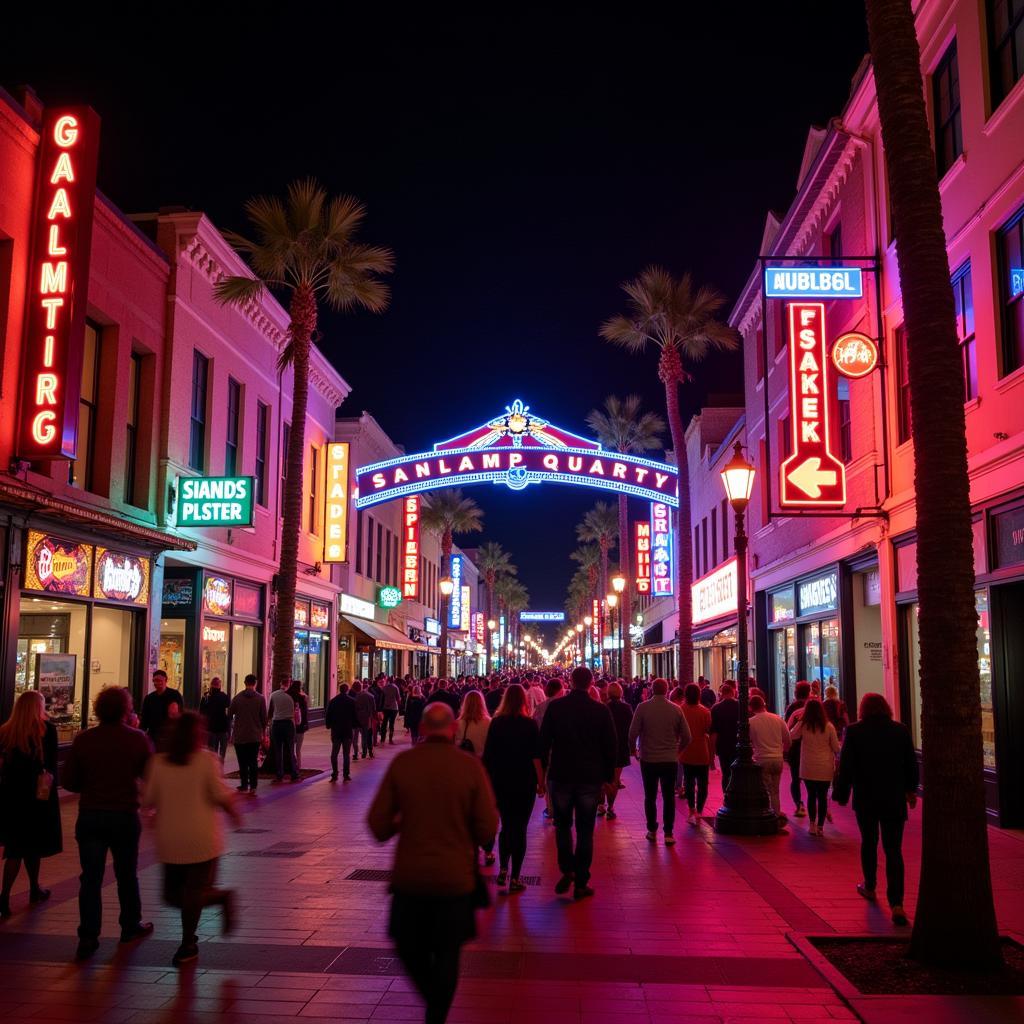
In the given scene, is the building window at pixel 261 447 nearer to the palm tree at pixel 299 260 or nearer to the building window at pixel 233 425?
the building window at pixel 233 425

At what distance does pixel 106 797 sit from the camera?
7664 millimetres

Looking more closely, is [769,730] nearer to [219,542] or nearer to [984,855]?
[984,855]

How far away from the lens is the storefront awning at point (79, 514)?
1395 centimetres

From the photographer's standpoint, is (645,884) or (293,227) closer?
(645,884)

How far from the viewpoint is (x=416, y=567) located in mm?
48062

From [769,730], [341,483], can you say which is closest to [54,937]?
[769,730]

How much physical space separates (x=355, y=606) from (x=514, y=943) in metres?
31.9

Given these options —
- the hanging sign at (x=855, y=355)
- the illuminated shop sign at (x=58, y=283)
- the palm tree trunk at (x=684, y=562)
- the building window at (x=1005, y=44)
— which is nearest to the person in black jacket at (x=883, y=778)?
the building window at (x=1005, y=44)

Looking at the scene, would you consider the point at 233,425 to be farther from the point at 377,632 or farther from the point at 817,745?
the point at 817,745

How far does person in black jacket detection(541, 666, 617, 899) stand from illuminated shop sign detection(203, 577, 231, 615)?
48.5 feet

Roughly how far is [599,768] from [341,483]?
2374 centimetres

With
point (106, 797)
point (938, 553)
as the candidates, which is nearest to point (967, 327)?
point (938, 553)

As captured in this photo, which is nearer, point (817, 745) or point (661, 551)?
point (817, 745)

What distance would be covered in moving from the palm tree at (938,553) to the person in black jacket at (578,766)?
125 inches
